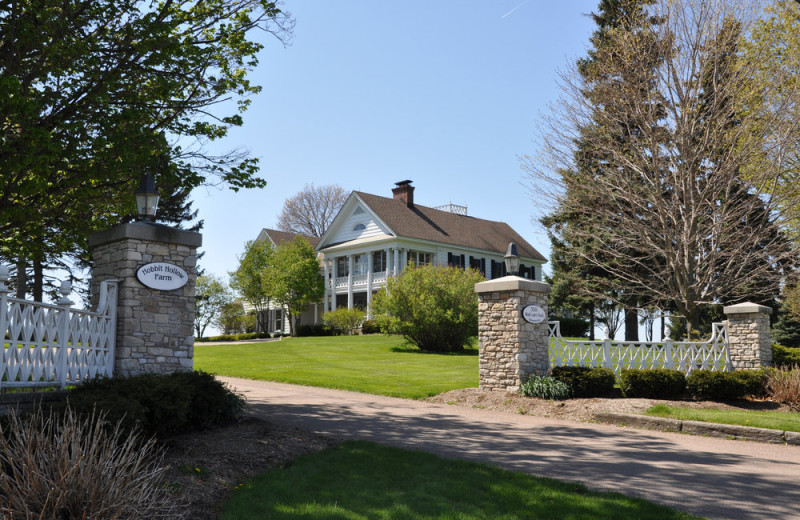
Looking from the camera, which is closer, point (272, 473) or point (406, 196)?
point (272, 473)

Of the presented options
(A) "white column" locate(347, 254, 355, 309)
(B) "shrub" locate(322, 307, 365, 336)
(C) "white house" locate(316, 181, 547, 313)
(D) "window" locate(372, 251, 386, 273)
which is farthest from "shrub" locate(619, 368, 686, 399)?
(A) "white column" locate(347, 254, 355, 309)

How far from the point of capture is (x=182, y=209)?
38.5m

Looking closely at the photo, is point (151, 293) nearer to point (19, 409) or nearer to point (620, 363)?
point (19, 409)

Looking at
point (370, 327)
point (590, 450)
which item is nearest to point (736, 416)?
point (590, 450)

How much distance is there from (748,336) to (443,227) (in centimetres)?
2747

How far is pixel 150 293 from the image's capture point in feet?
29.3

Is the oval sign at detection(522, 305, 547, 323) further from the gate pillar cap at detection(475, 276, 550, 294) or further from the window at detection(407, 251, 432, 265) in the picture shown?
the window at detection(407, 251, 432, 265)

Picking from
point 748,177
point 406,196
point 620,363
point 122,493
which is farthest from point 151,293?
point 406,196

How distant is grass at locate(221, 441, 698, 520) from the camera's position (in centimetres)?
541

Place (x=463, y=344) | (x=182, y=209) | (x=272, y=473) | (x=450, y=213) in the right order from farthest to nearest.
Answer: (x=450, y=213) < (x=182, y=209) < (x=463, y=344) < (x=272, y=473)

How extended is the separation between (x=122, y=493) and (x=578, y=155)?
16369mm

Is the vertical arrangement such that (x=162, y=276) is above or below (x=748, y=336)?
above

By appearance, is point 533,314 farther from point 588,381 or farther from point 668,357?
point 668,357

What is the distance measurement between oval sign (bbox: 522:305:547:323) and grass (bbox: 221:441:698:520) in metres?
6.36
